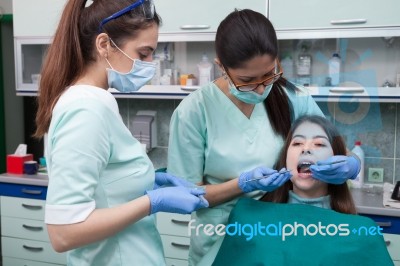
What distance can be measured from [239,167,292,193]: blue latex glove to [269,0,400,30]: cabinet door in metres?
1.32

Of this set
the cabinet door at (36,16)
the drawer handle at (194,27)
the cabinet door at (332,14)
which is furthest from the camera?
the cabinet door at (36,16)

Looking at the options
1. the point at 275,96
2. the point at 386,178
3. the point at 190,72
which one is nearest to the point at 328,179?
the point at 275,96

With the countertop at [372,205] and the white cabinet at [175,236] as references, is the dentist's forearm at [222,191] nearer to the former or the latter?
the countertop at [372,205]

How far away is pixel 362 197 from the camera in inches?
98.7

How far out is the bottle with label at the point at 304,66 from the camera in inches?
108

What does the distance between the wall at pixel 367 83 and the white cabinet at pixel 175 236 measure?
39.2 inches

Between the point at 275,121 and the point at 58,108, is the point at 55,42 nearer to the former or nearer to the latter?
the point at 58,108

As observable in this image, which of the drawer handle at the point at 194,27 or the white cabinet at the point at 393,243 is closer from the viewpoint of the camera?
the white cabinet at the point at 393,243

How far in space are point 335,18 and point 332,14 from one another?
0.03 metres

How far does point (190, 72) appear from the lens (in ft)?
9.97

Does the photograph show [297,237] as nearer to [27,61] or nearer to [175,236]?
[175,236]

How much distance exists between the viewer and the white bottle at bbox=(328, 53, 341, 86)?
8.73ft

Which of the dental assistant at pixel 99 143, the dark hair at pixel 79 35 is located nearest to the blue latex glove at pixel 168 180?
the dental assistant at pixel 99 143

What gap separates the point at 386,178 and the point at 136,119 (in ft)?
5.64
